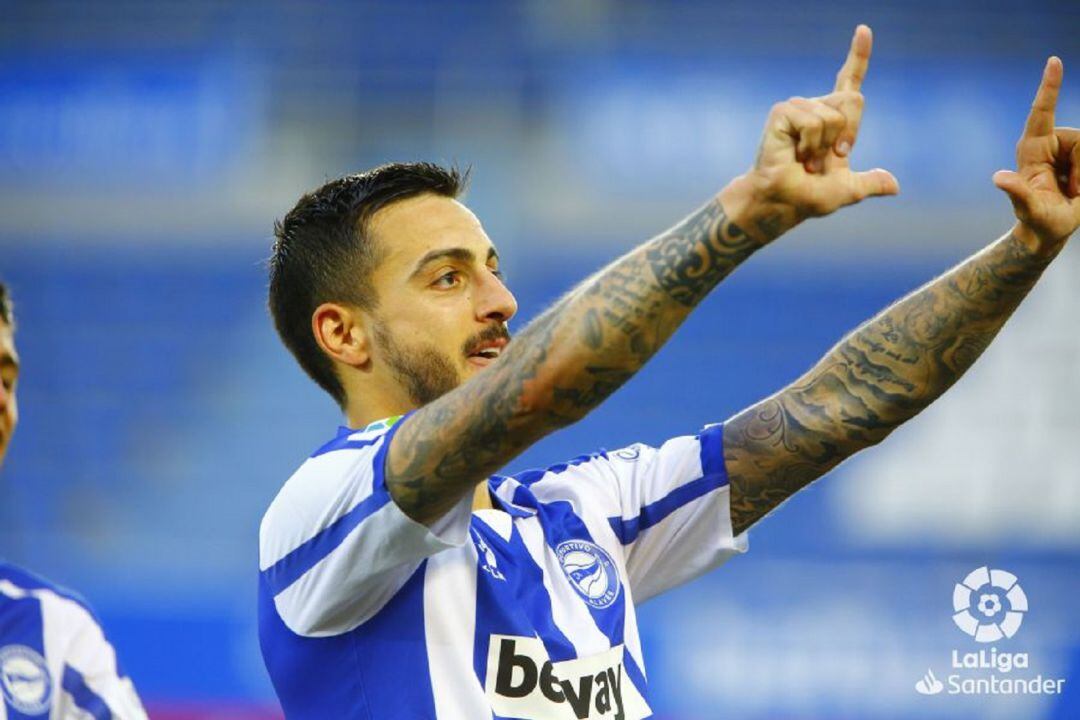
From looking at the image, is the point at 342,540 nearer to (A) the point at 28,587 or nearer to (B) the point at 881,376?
(A) the point at 28,587

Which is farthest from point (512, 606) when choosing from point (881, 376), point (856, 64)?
point (856, 64)

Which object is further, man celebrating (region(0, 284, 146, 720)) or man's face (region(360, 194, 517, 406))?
man's face (region(360, 194, 517, 406))

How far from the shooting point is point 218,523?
891 cm

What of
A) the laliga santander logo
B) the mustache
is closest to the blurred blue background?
the laliga santander logo

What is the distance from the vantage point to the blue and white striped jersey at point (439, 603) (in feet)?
7.48

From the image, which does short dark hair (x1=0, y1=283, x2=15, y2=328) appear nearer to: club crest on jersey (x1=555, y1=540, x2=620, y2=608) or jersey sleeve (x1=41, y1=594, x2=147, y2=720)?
jersey sleeve (x1=41, y1=594, x2=147, y2=720)

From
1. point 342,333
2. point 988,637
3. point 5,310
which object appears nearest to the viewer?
point 5,310

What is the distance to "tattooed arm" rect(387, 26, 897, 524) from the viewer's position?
80.0 inches

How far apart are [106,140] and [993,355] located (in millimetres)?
5822

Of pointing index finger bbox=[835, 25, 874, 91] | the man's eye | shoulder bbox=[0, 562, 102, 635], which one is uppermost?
pointing index finger bbox=[835, 25, 874, 91]

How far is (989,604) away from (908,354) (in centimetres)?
390

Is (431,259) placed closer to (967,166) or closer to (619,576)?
(619,576)

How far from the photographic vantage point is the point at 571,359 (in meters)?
2.07

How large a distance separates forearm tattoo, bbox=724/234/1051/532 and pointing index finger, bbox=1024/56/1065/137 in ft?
0.64
